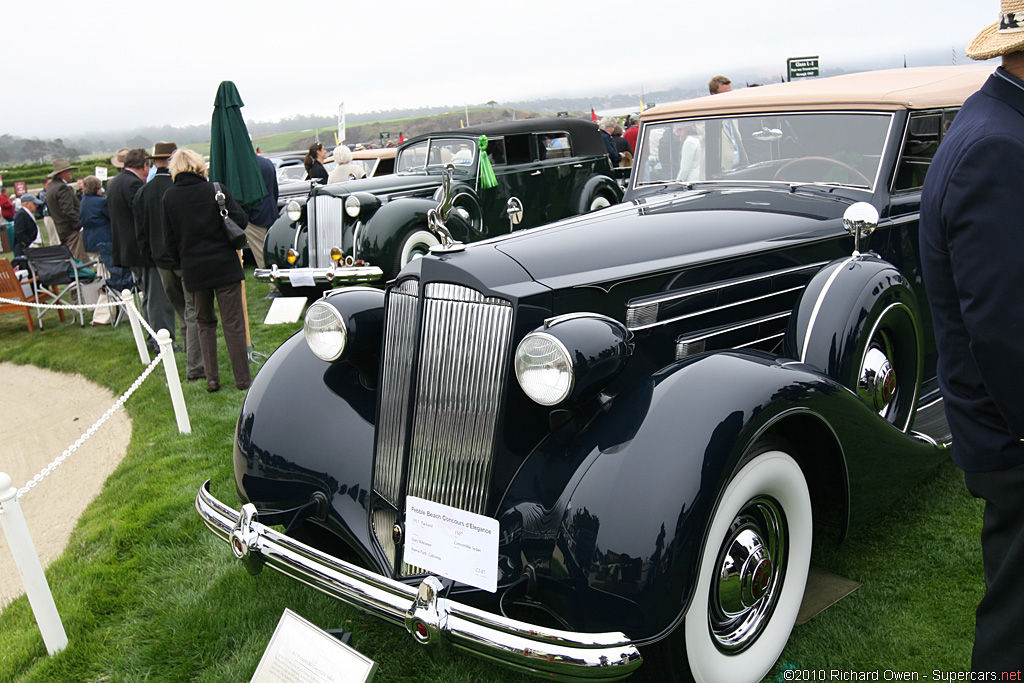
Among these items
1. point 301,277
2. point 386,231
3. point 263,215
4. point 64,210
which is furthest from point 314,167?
point 386,231

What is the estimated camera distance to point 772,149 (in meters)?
4.11

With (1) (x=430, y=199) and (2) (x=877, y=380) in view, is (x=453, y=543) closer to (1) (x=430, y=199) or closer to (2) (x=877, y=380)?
(2) (x=877, y=380)

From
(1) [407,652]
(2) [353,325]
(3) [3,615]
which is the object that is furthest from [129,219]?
(1) [407,652]

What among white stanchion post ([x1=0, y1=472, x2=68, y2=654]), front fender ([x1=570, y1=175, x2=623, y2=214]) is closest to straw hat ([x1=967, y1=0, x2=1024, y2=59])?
white stanchion post ([x1=0, y1=472, x2=68, y2=654])

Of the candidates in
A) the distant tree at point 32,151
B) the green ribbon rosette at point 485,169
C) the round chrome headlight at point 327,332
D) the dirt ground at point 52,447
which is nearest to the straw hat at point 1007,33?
the round chrome headlight at point 327,332

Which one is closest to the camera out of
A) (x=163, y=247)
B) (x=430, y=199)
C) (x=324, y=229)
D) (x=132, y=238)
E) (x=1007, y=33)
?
(x=1007, y=33)

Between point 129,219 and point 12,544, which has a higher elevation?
point 129,219

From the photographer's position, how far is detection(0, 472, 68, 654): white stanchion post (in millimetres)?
2811

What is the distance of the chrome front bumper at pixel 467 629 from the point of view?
6.34ft

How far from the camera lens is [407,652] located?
2.78 m

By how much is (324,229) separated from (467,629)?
706 centimetres

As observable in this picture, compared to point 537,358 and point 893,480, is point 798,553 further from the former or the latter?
point 537,358

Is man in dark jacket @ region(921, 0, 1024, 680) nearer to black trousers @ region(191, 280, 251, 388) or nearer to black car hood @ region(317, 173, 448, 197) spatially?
black trousers @ region(191, 280, 251, 388)

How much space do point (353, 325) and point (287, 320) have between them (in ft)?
15.8
